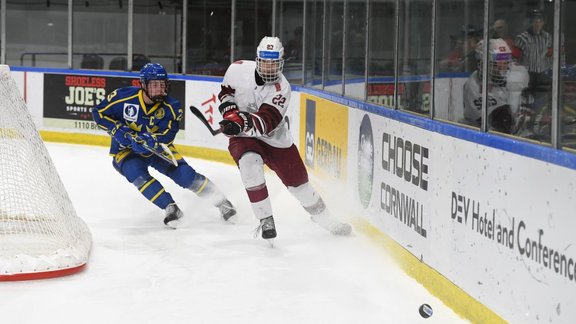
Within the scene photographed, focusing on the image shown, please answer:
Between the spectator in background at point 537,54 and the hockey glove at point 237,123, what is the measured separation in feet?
6.90

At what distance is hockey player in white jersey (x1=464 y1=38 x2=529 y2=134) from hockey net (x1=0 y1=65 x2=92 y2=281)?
1.96 metres

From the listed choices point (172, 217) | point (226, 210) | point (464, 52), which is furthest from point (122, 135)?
point (464, 52)

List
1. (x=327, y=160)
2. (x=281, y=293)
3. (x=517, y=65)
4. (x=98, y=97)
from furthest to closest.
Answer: (x=98, y=97)
(x=327, y=160)
(x=281, y=293)
(x=517, y=65)

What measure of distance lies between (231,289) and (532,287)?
61.6 inches

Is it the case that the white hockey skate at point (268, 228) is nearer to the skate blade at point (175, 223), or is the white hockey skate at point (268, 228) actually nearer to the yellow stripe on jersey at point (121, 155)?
the skate blade at point (175, 223)

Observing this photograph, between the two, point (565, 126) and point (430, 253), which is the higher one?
point (565, 126)

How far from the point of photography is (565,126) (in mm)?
3207

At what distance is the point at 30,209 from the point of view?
507 centimetres

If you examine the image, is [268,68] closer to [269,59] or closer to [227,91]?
[269,59]

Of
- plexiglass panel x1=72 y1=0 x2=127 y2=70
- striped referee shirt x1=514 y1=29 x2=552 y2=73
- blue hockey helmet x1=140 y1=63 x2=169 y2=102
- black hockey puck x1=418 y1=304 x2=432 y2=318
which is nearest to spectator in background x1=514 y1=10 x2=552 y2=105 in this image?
striped referee shirt x1=514 y1=29 x2=552 y2=73

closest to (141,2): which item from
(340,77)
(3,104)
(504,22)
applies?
(340,77)

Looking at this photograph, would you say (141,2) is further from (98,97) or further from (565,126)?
(565,126)

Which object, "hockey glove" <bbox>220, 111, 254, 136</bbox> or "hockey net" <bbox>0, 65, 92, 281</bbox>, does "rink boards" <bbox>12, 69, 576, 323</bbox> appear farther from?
"hockey net" <bbox>0, 65, 92, 281</bbox>

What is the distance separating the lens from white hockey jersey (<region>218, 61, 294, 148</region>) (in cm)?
550
